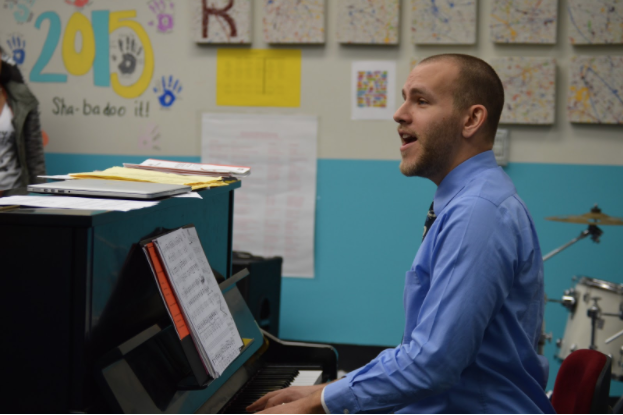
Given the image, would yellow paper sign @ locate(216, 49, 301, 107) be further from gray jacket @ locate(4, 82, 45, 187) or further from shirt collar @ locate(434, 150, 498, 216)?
shirt collar @ locate(434, 150, 498, 216)

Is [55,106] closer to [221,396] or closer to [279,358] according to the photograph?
[279,358]

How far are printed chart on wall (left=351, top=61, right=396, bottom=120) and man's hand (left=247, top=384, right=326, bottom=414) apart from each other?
89.0 inches

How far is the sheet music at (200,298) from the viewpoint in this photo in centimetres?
118

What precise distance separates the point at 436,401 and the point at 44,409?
0.70 metres

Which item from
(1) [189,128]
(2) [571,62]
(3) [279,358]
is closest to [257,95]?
(1) [189,128]

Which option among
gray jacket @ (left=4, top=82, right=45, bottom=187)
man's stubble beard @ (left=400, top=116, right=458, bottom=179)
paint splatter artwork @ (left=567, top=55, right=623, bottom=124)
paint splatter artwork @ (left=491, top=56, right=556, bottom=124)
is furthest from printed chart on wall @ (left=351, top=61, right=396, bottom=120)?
man's stubble beard @ (left=400, top=116, right=458, bottom=179)

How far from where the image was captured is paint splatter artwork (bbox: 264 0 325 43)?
3344 millimetres

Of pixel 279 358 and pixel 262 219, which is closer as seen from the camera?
pixel 279 358

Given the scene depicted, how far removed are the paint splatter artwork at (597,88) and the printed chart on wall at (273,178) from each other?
4.44 feet

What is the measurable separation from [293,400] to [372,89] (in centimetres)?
235

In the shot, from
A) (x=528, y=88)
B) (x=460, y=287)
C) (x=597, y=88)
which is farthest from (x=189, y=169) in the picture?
(x=597, y=88)

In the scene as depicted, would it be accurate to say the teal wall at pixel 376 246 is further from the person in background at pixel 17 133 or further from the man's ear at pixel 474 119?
the man's ear at pixel 474 119

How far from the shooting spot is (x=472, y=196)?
3.88 ft

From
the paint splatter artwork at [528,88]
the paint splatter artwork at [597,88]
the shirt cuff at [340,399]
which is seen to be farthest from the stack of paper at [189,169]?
the paint splatter artwork at [597,88]
